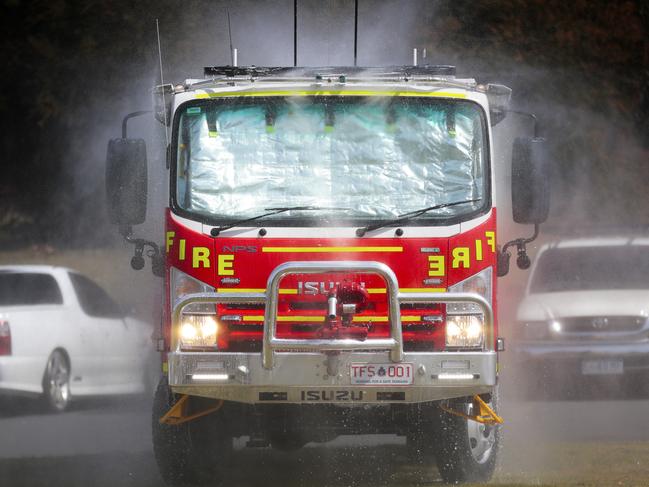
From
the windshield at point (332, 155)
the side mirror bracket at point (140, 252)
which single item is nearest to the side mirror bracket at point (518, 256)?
the windshield at point (332, 155)

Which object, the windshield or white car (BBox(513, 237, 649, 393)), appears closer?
the windshield

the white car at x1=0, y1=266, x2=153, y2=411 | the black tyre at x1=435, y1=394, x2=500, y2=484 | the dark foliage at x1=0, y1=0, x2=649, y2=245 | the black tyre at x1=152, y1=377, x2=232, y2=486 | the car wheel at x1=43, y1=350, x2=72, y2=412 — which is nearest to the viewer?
the black tyre at x1=152, y1=377, x2=232, y2=486

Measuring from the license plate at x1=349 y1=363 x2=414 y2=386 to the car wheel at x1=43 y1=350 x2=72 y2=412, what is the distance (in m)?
7.42

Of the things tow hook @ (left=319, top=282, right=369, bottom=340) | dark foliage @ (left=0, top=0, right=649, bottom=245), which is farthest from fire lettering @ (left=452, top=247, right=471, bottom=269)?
dark foliage @ (left=0, top=0, right=649, bottom=245)

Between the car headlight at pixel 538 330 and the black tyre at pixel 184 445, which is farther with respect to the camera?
the car headlight at pixel 538 330

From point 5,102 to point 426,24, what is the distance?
12.7 m

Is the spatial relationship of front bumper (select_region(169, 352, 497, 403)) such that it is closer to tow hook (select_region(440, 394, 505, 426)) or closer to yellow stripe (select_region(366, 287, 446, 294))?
tow hook (select_region(440, 394, 505, 426))

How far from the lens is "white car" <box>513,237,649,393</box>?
1616cm

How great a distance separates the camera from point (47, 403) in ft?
55.9

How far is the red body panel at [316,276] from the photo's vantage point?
34.3 ft

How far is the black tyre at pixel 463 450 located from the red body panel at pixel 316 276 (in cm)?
92

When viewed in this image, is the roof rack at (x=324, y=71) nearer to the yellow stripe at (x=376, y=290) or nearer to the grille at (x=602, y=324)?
the yellow stripe at (x=376, y=290)

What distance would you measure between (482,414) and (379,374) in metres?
0.97

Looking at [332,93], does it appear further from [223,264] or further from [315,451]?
[315,451]
